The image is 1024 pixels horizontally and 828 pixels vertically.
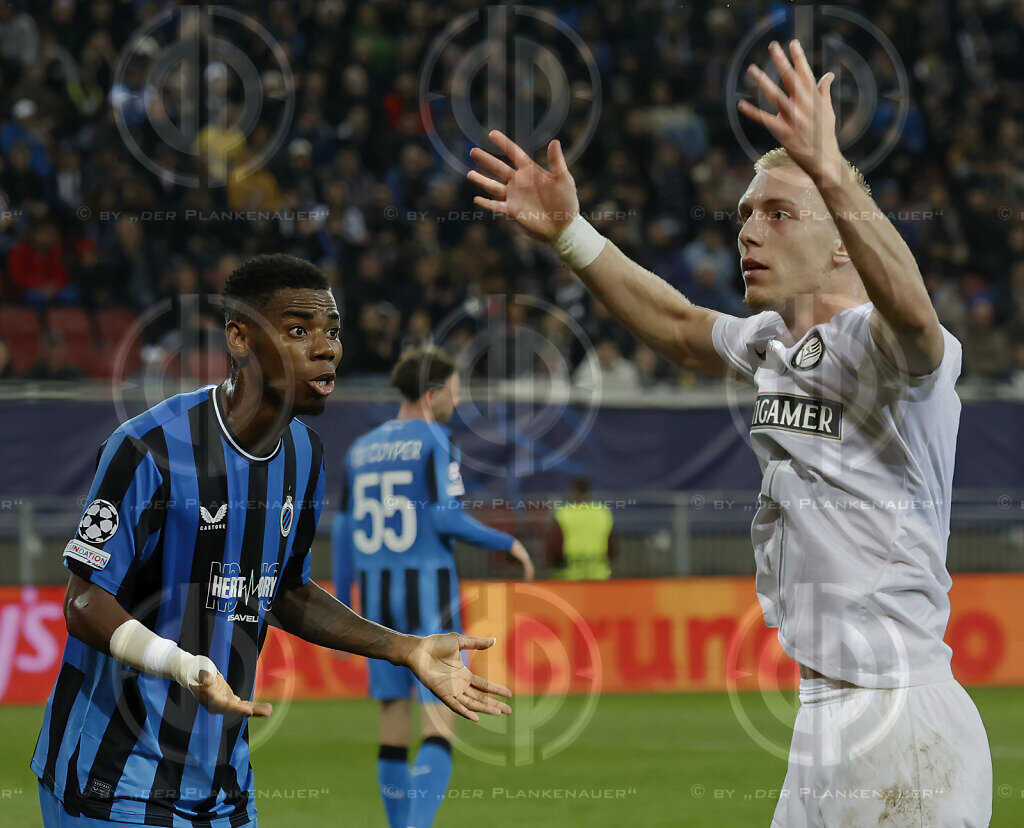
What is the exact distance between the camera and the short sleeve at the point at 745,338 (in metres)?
3.86

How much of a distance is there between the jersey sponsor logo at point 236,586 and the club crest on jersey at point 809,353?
60.1 inches

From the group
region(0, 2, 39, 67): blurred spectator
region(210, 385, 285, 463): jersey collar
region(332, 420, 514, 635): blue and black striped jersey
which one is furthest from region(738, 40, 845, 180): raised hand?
region(0, 2, 39, 67): blurred spectator

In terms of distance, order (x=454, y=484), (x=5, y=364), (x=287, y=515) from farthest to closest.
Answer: (x=5, y=364)
(x=454, y=484)
(x=287, y=515)

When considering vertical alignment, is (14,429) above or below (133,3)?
below

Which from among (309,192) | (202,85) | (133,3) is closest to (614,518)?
(309,192)

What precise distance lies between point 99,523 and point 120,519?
0.17 feet

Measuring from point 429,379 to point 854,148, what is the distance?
36.8ft

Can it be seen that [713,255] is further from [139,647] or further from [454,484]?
[139,647]

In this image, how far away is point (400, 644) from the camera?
3.60 metres

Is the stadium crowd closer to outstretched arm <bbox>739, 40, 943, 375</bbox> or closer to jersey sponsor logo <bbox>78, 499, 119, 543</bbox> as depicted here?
jersey sponsor logo <bbox>78, 499, 119, 543</bbox>

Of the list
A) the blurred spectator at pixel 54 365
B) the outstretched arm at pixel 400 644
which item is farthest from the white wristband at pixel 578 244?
the blurred spectator at pixel 54 365

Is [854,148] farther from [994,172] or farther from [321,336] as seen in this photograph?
[321,336]

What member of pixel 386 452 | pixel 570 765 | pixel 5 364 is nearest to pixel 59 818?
pixel 386 452

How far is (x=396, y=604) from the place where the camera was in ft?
22.5
